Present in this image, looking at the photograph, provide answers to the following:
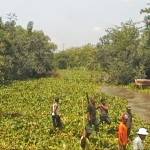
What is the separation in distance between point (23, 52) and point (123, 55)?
43.3 feet

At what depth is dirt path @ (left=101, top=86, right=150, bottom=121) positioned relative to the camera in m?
29.1

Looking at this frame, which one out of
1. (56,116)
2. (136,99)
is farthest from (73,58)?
(56,116)

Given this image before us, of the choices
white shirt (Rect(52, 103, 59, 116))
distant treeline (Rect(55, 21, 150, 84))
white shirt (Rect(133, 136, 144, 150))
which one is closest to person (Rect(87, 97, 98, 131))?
white shirt (Rect(52, 103, 59, 116))

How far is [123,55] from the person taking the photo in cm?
5034

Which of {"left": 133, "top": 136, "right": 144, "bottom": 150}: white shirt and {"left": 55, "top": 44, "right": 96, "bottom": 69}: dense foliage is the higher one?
{"left": 55, "top": 44, "right": 96, "bottom": 69}: dense foliage

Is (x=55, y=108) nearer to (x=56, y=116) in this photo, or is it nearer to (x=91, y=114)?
(x=56, y=116)

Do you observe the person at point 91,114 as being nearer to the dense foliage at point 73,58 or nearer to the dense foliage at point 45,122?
the dense foliage at point 45,122

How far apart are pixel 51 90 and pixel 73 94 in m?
3.93

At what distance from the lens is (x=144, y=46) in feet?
156

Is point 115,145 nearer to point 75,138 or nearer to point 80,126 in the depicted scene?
point 75,138

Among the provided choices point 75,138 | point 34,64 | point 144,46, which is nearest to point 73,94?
point 144,46

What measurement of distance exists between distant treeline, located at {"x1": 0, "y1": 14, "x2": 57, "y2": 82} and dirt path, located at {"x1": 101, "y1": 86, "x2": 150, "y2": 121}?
41.7 feet

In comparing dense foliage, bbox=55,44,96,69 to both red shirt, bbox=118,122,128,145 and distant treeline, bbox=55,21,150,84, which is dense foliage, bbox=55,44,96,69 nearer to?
distant treeline, bbox=55,21,150,84

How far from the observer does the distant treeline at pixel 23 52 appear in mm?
51812
